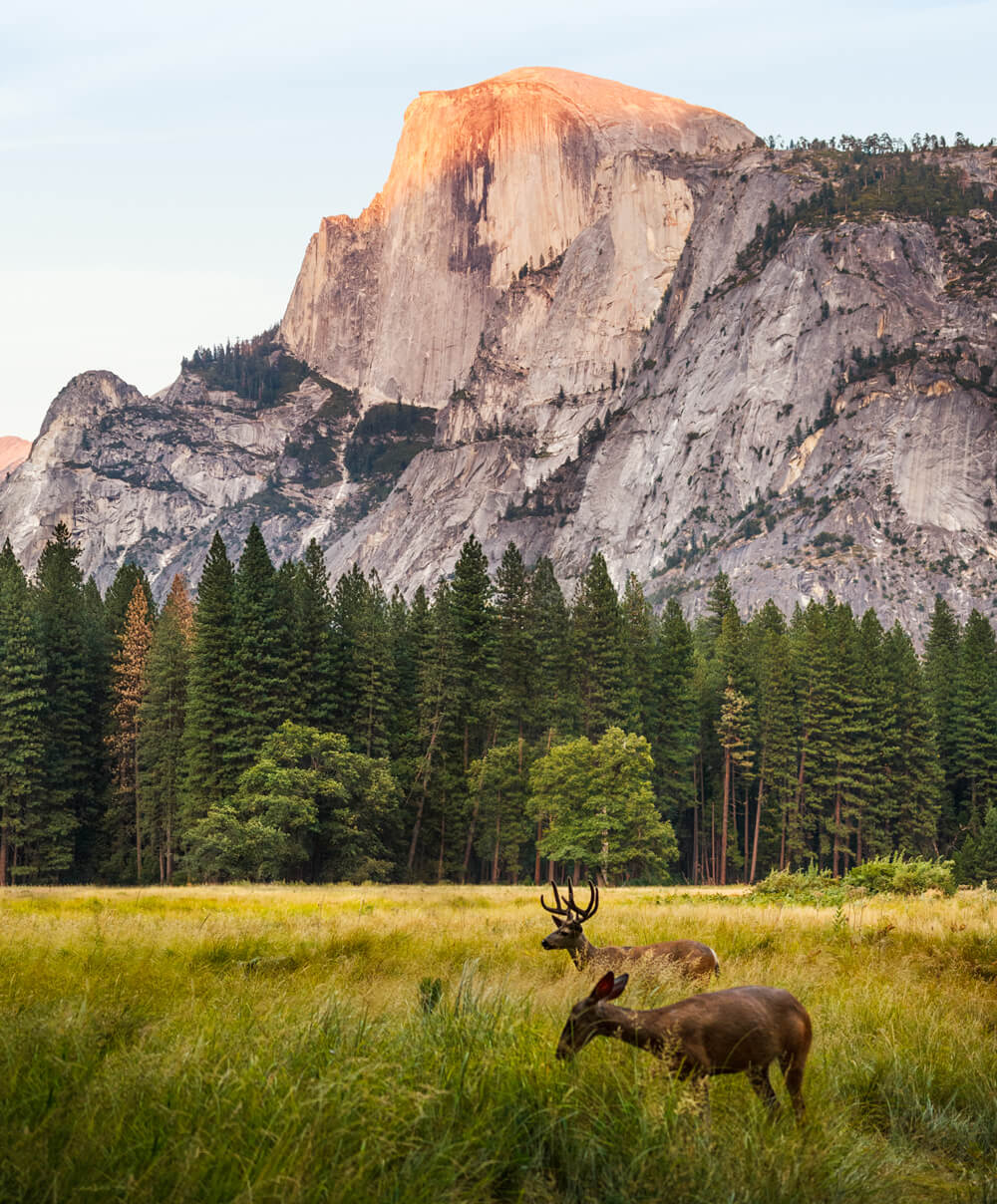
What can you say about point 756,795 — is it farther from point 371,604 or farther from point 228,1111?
point 228,1111

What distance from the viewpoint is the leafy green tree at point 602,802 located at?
4797 cm

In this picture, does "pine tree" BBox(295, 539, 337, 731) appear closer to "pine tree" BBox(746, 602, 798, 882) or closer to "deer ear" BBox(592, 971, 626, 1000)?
"pine tree" BBox(746, 602, 798, 882)

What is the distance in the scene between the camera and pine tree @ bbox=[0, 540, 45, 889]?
49250 millimetres

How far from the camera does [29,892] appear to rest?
93.6ft

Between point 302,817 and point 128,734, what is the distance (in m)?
16.4

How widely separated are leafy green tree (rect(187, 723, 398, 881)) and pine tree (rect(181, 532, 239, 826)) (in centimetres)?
169

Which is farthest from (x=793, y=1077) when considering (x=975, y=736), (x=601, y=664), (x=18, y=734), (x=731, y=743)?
(x=975, y=736)

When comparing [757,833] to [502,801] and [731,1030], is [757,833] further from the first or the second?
[731,1030]

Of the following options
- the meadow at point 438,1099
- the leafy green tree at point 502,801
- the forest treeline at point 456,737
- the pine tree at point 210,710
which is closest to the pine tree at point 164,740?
the forest treeline at point 456,737

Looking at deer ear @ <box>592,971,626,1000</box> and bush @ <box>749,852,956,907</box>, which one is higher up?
deer ear @ <box>592,971,626,1000</box>

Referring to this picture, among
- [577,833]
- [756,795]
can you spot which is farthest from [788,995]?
[756,795]

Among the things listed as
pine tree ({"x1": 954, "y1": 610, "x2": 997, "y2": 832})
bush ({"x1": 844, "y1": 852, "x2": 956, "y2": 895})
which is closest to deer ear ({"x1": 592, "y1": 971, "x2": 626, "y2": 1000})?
bush ({"x1": 844, "y1": 852, "x2": 956, "y2": 895})

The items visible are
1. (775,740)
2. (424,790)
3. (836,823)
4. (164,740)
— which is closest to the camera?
(164,740)

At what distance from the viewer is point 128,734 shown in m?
55.1
